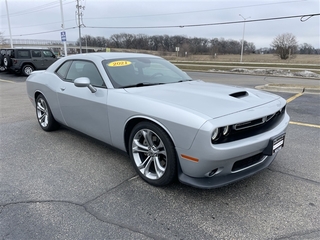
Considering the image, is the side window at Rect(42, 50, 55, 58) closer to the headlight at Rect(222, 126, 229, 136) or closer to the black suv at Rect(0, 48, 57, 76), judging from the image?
the black suv at Rect(0, 48, 57, 76)

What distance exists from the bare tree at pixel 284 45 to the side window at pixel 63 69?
5605 cm

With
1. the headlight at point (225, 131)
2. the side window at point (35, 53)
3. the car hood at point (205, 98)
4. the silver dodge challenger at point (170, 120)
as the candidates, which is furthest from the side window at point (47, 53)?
the headlight at point (225, 131)

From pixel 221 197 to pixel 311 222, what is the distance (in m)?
0.85

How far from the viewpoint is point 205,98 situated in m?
2.90

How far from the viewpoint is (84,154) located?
3.96 meters

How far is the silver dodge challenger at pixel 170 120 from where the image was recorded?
96.4 inches

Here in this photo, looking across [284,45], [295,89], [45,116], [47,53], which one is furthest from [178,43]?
[45,116]

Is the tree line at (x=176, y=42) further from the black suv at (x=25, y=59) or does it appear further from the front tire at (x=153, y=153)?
the front tire at (x=153, y=153)

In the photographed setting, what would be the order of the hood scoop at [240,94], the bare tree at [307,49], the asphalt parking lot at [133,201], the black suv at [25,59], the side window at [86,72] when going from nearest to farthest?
the asphalt parking lot at [133,201] → the hood scoop at [240,94] → the side window at [86,72] → the black suv at [25,59] → the bare tree at [307,49]

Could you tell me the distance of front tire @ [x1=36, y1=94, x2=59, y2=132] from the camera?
4.83 m

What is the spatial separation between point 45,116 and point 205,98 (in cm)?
343

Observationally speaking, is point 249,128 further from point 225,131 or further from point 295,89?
point 295,89

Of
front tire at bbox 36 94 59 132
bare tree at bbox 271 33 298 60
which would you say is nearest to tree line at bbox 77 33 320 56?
bare tree at bbox 271 33 298 60

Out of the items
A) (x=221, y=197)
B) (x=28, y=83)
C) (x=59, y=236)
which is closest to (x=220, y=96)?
(x=221, y=197)
